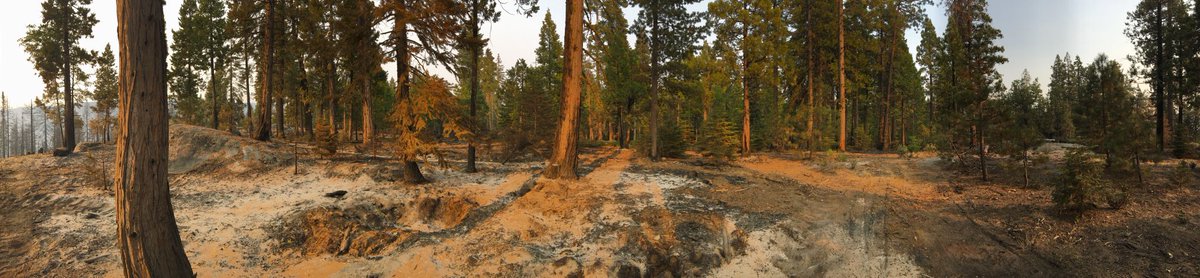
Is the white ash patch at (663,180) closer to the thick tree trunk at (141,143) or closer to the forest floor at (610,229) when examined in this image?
the forest floor at (610,229)

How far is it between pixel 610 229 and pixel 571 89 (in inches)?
188

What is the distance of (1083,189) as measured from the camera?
8.55m

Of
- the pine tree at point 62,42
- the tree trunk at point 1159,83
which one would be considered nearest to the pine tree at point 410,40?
the pine tree at point 62,42

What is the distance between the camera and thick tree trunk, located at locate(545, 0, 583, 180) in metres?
12.4

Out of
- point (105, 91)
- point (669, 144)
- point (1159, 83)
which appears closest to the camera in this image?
point (1159, 83)

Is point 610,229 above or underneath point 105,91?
underneath

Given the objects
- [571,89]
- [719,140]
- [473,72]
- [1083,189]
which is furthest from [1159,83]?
[473,72]

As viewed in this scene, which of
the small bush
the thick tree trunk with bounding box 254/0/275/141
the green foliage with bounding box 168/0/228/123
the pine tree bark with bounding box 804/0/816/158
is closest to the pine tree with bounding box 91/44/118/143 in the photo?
the green foliage with bounding box 168/0/228/123

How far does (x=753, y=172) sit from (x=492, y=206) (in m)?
9.75

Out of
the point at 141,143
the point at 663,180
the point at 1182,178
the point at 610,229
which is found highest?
the point at 141,143

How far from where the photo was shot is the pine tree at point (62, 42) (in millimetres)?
24672

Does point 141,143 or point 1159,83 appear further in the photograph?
point 1159,83

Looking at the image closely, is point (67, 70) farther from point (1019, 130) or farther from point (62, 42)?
point (1019, 130)

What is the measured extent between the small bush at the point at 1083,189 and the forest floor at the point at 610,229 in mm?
296
